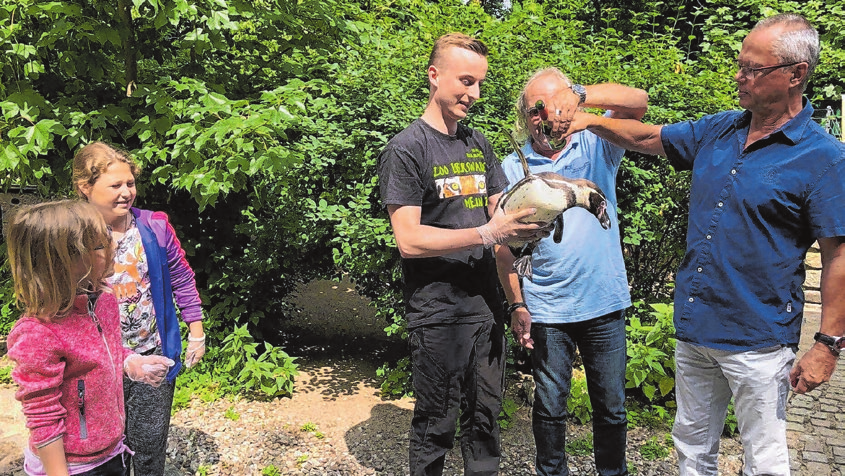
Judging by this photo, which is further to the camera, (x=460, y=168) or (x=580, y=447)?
(x=580, y=447)

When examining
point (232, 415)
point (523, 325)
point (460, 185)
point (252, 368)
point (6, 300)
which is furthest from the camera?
point (6, 300)

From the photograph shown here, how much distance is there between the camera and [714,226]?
230cm

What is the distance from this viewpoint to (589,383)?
111 inches

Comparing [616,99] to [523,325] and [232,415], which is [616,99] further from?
[232,415]

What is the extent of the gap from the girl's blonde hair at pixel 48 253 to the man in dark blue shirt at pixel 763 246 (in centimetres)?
225

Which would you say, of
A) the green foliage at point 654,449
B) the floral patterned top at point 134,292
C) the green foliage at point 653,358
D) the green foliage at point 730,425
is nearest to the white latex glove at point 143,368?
the floral patterned top at point 134,292

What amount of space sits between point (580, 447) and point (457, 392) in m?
1.67

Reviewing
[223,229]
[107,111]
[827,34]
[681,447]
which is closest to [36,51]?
[107,111]

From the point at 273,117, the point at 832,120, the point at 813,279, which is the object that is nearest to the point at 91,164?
the point at 273,117

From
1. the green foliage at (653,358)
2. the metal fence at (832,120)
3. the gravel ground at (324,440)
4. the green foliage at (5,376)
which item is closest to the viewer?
the gravel ground at (324,440)

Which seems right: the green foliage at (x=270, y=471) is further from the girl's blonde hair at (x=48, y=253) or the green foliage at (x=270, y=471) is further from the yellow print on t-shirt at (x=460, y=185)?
the yellow print on t-shirt at (x=460, y=185)

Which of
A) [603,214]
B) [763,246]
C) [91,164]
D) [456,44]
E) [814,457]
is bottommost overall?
[814,457]

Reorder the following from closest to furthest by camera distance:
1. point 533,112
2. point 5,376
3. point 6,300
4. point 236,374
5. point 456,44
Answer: point 456,44 → point 533,112 → point 236,374 → point 5,376 → point 6,300

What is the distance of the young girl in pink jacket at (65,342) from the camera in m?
1.82
